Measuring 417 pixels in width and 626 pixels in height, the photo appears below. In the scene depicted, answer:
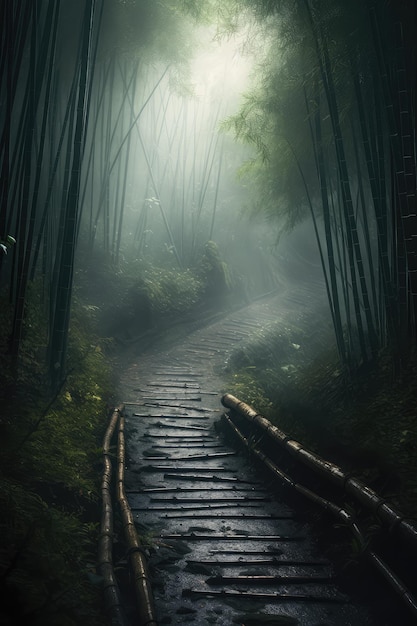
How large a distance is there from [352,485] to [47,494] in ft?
5.47

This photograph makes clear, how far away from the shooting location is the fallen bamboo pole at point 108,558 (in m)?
1.92

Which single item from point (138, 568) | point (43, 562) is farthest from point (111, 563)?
point (43, 562)

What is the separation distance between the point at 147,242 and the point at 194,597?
9644 mm

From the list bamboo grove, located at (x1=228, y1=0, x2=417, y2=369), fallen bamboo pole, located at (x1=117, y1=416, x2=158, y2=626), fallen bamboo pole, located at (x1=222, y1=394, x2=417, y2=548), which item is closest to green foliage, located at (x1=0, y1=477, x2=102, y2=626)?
fallen bamboo pole, located at (x1=117, y1=416, x2=158, y2=626)

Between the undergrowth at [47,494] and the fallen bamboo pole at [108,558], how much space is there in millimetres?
44

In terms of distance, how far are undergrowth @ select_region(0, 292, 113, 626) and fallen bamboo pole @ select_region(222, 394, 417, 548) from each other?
51.3 inches

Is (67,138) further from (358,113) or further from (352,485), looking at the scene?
(352,485)

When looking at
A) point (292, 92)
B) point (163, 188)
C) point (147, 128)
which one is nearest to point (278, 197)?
point (292, 92)

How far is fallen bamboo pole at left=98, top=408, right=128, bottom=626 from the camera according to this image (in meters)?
1.92

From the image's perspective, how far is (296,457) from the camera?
3209mm

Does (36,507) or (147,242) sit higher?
(147,242)

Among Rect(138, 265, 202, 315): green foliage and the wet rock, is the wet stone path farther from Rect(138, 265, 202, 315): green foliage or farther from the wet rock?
Rect(138, 265, 202, 315): green foliage

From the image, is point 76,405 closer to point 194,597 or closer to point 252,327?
point 194,597

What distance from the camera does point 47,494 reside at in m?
2.67
